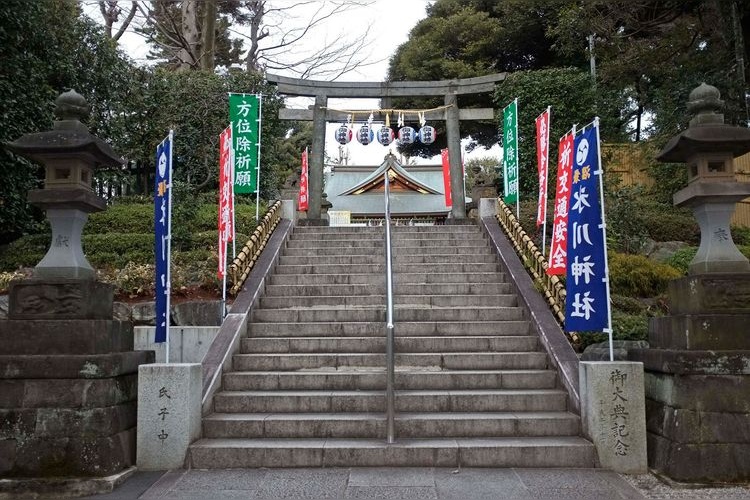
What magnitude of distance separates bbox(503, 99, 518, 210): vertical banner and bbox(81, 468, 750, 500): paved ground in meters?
8.22

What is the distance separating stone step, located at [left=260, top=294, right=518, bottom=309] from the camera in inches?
328

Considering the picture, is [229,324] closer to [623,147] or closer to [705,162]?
[705,162]

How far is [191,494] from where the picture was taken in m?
4.49

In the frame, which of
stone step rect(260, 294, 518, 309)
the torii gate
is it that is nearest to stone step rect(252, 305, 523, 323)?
stone step rect(260, 294, 518, 309)

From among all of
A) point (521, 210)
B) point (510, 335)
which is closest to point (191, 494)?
point (510, 335)

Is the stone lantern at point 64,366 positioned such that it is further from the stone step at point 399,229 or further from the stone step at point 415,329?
the stone step at point 399,229

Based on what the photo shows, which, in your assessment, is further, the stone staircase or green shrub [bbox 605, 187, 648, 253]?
green shrub [bbox 605, 187, 648, 253]

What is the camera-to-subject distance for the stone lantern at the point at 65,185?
5.26 meters

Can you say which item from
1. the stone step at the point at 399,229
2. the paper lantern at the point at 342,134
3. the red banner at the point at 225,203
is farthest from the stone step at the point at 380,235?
the paper lantern at the point at 342,134

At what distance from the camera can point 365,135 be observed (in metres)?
15.0

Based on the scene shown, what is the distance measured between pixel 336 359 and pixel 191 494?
2.65 m

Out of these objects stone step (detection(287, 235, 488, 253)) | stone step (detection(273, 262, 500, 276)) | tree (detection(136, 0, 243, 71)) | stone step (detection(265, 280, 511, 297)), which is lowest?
stone step (detection(265, 280, 511, 297))

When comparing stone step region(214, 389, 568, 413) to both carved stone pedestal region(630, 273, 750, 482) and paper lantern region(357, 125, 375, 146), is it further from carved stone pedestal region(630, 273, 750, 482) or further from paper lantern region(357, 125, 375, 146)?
paper lantern region(357, 125, 375, 146)

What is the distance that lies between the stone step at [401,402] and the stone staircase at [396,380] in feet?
0.04
